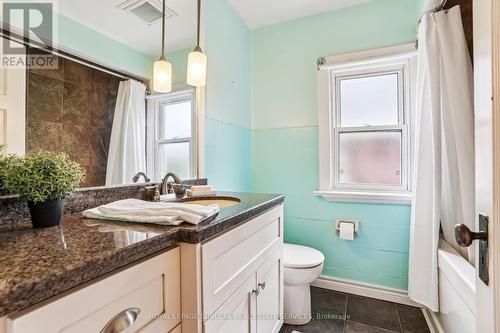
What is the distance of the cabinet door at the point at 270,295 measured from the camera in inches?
45.9

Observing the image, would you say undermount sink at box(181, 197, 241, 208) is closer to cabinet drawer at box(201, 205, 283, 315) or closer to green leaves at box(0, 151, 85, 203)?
cabinet drawer at box(201, 205, 283, 315)

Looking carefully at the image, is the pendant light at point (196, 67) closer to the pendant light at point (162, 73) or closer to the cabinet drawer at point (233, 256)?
the pendant light at point (162, 73)

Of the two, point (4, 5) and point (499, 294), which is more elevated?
point (4, 5)

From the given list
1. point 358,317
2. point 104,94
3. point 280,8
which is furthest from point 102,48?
point 358,317

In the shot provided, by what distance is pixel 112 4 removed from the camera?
3.67 feet

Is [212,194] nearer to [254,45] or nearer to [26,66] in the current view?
[26,66]

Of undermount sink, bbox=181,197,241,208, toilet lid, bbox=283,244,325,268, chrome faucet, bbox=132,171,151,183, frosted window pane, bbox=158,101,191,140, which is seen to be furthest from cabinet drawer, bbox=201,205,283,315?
frosted window pane, bbox=158,101,191,140

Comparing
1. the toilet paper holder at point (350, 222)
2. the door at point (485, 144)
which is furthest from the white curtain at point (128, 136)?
the toilet paper holder at point (350, 222)

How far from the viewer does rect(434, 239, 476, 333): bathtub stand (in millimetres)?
1064

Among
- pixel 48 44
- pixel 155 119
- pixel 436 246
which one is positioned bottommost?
pixel 436 246

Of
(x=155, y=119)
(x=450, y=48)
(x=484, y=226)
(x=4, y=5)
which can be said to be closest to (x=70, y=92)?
(x=4, y=5)

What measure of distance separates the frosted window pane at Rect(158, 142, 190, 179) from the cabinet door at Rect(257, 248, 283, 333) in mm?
753

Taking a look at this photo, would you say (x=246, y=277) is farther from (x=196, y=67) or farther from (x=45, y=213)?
(x=196, y=67)

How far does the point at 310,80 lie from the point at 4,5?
1946 mm
